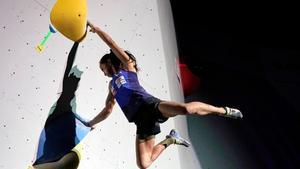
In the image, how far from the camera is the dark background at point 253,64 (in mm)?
4625

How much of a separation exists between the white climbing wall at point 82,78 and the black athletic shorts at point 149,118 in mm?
269

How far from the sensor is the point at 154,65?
3.16m

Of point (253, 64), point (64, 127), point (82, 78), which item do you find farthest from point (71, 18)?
point (253, 64)

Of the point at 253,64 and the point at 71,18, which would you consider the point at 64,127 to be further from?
the point at 253,64

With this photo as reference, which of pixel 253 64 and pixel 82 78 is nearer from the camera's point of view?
pixel 82 78

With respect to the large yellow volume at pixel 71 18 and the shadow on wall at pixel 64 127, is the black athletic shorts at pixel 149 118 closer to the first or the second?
the shadow on wall at pixel 64 127

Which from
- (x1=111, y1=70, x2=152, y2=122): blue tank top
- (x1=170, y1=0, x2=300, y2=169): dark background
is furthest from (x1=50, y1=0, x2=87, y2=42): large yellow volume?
(x1=170, y1=0, x2=300, y2=169): dark background

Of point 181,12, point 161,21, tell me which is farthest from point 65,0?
point 181,12

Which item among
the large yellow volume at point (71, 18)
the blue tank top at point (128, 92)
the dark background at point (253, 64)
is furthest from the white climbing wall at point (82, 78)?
the dark background at point (253, 64)

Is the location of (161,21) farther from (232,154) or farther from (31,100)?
(232,154)

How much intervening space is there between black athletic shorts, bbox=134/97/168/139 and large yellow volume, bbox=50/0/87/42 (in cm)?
58

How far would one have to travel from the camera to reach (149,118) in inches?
103

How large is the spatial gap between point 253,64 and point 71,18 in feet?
11.3

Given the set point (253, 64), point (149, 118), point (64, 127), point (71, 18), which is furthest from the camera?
point (253, 64)
